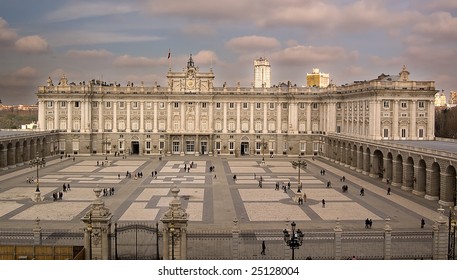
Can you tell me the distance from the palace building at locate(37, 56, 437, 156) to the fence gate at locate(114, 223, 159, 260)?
2320 inches

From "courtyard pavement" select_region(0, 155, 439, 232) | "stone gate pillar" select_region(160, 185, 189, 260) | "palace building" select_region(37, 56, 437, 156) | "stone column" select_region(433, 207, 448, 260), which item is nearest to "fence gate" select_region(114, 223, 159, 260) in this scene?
"stone gate pillar" select_region(160, 185, 189, 260)

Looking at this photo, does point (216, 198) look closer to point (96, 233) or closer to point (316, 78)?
point (96, 233)

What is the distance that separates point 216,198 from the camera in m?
46.4

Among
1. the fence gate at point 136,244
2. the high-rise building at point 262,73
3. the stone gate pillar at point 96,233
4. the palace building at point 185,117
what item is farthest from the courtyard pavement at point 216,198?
the high-rise building at point 262,73

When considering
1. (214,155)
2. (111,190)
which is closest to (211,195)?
(111,190)

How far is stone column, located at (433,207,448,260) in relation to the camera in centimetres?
2514

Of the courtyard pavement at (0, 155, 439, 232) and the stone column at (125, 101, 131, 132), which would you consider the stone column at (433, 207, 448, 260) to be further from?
the stone column at (125, 101, 131, 132)

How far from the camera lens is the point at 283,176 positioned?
206 feet

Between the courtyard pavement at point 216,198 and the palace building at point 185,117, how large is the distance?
1723 centimetres

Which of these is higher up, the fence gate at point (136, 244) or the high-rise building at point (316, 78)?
the high-rise building at point (316, 78)

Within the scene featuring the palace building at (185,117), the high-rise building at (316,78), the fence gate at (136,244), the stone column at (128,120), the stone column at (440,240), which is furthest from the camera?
the high-rise building at (316,78)

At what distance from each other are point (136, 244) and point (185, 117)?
6658 cm

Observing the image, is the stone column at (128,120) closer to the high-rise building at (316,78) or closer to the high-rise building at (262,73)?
the high-rise building at (262,73)

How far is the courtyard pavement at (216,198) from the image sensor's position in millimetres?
37062
